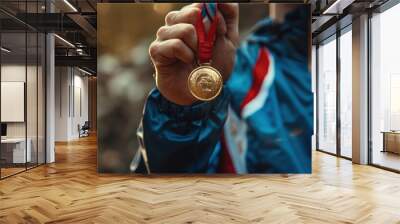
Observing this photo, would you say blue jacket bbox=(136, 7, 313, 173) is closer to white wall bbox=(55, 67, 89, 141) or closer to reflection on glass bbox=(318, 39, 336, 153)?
reflection on glass bbox=(318, 39, 336, 153)

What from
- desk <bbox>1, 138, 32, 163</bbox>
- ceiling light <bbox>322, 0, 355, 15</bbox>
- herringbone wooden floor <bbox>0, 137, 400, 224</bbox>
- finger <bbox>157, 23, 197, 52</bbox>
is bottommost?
herringbone wooden floor <bbox>0, 137, 400, 224</bbox>

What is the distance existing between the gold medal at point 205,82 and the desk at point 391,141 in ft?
12.4

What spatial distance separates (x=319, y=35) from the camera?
9844 millimetres

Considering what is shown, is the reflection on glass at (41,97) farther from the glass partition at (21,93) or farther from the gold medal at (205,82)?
the gold medal at (205,82)

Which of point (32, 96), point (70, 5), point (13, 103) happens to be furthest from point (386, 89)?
point (13, 103)

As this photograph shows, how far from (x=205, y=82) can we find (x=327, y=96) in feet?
18.8

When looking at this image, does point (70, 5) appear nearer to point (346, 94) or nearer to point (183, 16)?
point (183, 16)

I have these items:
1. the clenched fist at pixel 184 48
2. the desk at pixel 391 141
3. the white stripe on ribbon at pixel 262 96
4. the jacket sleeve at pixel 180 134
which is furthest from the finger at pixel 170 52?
the desk at pixel 391 141

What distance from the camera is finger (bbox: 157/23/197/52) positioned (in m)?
5.98

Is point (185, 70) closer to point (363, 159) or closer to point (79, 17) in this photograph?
point (79, 17)

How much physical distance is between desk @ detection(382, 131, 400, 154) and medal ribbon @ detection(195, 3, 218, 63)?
13.3ft

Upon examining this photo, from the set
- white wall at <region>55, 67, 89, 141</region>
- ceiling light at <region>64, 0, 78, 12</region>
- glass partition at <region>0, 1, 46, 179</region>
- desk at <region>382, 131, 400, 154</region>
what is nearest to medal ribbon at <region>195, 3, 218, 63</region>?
ceiling light at <region>64, 0, 78, 12</region>

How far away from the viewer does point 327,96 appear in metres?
10.6

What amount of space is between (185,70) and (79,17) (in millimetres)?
3034
